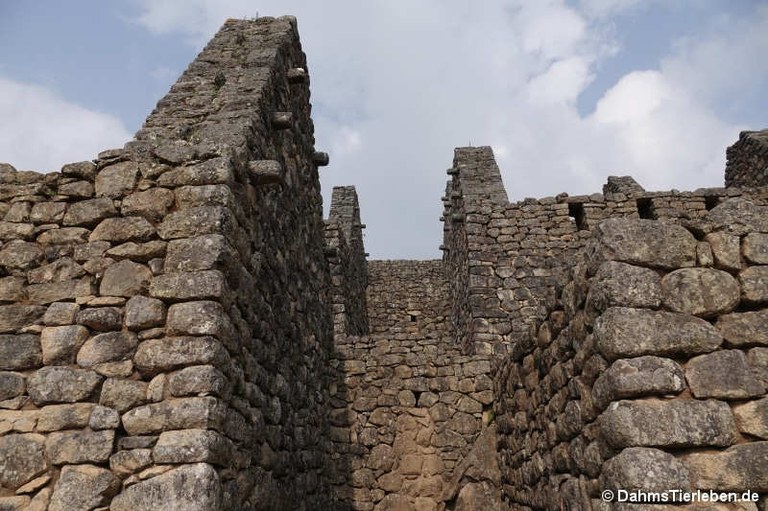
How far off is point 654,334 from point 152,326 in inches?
127

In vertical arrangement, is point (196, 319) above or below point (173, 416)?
above

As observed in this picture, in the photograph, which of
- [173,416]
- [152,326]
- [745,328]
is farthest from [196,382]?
[745,328]

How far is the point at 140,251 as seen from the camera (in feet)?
12.4

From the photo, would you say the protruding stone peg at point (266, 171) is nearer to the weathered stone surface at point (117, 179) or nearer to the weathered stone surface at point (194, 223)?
the weathered stone surface at point (194, 223)

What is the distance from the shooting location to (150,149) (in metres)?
4.21

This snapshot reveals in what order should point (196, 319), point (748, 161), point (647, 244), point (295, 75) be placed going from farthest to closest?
point (748, 161) → point (295, 75) → point (196, 319) → point (647, 244)

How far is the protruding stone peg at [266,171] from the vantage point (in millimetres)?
4492

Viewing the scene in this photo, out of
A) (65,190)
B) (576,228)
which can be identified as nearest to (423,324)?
(576,228)

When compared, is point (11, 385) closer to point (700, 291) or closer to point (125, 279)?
point (125, 279)

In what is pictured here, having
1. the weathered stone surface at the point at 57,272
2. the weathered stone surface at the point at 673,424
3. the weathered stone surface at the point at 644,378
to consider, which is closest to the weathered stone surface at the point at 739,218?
the weathered stone surface at the point at 644,378

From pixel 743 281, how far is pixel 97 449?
4.14 metres

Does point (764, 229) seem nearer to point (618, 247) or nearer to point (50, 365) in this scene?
point (618, 247)

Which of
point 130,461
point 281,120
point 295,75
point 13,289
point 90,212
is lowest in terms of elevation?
point 130,461

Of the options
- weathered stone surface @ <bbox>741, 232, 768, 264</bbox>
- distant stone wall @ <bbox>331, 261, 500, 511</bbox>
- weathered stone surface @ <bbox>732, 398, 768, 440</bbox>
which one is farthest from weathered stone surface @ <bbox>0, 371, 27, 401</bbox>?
distant stone wall @ <bbox>331, 261, 500, 511</bbox>
